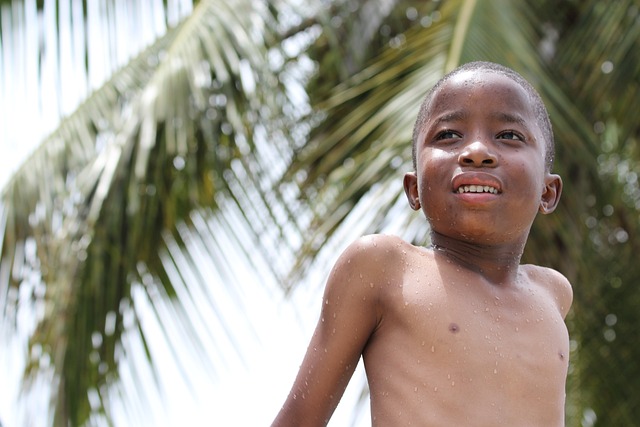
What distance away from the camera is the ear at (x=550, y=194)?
205 cm

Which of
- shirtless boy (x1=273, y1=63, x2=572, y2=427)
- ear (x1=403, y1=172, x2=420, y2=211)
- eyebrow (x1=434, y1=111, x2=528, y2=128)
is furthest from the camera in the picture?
ear (x1=403, y1=172, x2=420, y2=211)

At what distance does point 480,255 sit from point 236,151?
2958 millimetres

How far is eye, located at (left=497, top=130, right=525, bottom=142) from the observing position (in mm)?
1883

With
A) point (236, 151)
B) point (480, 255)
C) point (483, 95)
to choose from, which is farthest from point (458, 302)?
point (236, 151)

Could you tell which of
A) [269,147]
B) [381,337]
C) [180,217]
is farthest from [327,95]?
[381,337]

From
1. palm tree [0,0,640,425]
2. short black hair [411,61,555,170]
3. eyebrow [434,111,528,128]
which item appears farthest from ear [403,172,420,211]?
palm tree [0,0,640,425]

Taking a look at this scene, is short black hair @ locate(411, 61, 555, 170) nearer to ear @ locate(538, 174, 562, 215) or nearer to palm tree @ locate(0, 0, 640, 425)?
ear @ locate(538, 174, 562, 215)

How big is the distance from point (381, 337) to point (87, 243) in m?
2.79

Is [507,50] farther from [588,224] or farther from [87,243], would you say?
[87,243]

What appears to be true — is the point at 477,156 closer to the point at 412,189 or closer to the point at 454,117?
the point at 454,117

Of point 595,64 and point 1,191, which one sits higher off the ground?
point 1,191

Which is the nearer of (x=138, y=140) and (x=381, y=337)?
(x=381, y=337)

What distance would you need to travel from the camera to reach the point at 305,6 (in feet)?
16.7

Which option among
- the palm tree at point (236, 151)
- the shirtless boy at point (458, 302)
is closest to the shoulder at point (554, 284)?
the shirtless boy at point (458, 302)
